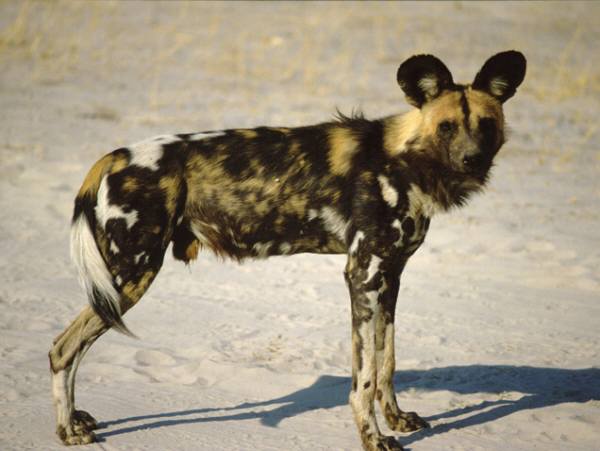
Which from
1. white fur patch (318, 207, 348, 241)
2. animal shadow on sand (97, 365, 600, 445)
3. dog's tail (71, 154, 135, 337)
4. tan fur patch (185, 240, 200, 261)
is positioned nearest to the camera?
dog's tail (71, 154, 135, 337)

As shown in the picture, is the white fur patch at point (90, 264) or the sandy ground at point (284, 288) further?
the sandy ground at point (284, 288)

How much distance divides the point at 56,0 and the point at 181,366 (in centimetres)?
896

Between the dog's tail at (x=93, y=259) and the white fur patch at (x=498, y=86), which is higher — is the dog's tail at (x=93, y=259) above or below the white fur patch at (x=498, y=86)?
below

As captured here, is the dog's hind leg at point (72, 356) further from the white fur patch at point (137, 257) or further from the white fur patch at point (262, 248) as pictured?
the white fur patch at point (262, 248)

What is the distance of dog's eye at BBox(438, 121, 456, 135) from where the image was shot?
2.91 metres

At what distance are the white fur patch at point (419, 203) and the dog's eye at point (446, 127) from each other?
204mm

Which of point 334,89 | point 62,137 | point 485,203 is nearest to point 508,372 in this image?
point 485,203

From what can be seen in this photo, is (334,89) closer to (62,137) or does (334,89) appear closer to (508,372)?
(62,137)

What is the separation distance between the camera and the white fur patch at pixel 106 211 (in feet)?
9.44

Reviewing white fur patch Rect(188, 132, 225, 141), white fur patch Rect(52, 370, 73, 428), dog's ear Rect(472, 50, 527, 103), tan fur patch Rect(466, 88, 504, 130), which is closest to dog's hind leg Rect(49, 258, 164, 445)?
white fur patch Rect(52, 370, 73, 428)

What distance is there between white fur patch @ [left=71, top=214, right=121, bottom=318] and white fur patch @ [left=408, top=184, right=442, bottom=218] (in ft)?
3.36

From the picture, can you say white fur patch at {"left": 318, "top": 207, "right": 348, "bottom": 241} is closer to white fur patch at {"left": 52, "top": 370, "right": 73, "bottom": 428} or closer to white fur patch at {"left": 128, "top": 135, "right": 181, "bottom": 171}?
white fur patch at {"left": 128, "top": 135, "right": 181, "bottom": 171}

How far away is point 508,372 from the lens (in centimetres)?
373

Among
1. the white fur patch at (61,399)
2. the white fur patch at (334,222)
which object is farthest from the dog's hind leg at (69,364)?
the white fur patch at (334,222)
